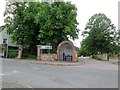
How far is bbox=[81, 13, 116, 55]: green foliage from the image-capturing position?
61812 mm

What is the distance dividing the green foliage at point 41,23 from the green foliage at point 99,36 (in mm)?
19822

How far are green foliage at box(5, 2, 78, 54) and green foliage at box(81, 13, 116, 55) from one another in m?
19.8

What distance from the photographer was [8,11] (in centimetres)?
4428

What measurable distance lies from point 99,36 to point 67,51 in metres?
21.9


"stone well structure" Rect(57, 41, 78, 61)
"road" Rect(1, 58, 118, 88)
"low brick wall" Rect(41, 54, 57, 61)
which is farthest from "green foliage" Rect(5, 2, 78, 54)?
"road" Rect(1, 58, 118, 88)

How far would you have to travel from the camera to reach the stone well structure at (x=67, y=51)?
37809mm

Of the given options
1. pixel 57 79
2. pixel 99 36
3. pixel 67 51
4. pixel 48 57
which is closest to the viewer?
pixel 57 79

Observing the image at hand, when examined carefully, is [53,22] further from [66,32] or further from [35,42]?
[35,42]

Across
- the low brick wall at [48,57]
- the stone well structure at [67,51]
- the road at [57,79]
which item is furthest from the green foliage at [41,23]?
the road at [57,79]

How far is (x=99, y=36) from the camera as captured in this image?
6050 cm

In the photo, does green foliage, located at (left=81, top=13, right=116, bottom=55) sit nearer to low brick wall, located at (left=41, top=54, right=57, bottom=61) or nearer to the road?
low brick wall, located at (left=41, top=54, right=57, bottom=61)

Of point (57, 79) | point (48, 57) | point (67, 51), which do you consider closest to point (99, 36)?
point (67, 51)

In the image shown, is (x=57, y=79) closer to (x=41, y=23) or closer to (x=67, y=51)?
(x=67, y=51)

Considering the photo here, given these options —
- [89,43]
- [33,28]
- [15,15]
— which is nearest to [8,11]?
[15,15]
